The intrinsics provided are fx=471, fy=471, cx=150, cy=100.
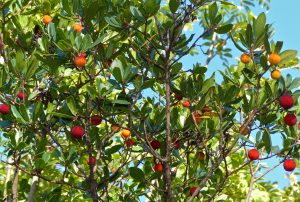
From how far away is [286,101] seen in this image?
129 inches

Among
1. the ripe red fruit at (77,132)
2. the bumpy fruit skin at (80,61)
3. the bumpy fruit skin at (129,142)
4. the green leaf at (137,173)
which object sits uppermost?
the bumpy fruit skin at (80,61)

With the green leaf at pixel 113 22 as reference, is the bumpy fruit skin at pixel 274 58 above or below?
below

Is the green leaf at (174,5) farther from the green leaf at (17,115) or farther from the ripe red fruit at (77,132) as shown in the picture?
the green leaf at (17,115)

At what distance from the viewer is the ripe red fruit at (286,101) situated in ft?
10.7

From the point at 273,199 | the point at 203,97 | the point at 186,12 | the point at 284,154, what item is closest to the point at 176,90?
the point at 203,97

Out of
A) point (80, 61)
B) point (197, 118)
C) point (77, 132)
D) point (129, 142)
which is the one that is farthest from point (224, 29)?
point (77, 132)

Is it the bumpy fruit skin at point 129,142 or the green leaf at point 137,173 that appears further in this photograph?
the bumpy fruit skin at point 129,142

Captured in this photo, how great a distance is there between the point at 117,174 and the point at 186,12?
1359mm

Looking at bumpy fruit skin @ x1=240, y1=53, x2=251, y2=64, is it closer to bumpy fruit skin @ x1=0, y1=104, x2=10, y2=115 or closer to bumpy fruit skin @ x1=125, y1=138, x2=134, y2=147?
bumpy fruit skin @ x1=125, y1=138, x2=134, y2=147

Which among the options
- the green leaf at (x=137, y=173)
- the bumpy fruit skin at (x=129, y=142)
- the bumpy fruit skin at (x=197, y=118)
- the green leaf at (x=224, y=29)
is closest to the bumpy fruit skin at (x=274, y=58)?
the green leaf at (x=224, y=29)

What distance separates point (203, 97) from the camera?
330 cm

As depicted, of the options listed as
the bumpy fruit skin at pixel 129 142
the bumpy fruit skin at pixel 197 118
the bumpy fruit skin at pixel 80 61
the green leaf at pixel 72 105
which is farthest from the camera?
the bumpy fruit skin at pixel 129 142

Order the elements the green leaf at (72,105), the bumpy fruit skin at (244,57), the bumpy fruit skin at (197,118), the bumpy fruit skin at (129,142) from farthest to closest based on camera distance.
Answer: the bumpy fruit skin at (129,142) → the bumpy fruit skin at (197,118) → the bumpy fruit skin at (244,57) → the green leaf at (72,105)

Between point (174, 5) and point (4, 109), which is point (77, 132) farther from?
point (174, 5)
